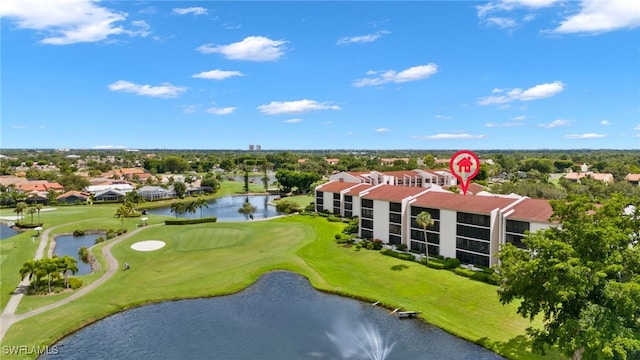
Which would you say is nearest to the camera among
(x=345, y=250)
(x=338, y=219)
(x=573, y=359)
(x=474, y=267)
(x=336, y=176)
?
(x=573, y=359)

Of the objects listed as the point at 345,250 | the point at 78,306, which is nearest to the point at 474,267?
the point at 345,250

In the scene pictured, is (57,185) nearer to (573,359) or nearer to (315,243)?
(315,243)

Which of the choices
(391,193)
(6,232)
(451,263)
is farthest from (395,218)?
(6,232)

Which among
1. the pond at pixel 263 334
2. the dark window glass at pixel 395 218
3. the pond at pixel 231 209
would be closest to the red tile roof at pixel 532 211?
the dark window glass at pixel 395 218

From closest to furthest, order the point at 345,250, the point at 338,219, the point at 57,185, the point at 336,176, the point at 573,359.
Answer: the point at 573,359
the point at 345,250
the point at 338,219
the point at 336,176
the point at 57,185

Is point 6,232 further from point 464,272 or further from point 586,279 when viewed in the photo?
point 586,279
